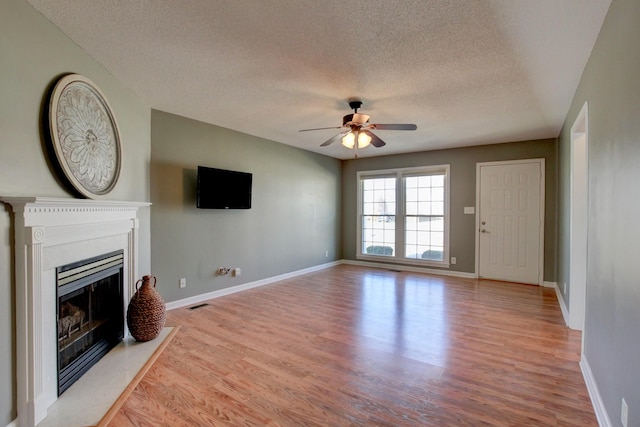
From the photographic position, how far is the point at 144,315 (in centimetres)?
274

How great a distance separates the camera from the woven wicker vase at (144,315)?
2.73 metres

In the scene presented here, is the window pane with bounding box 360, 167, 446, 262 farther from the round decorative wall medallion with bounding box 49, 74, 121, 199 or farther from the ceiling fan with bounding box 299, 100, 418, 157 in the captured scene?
the round decorative wall medallion with bounding box 49, 74, 121, 199

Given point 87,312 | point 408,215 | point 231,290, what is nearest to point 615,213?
point 87,312

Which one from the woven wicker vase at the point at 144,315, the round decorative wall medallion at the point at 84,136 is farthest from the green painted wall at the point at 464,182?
the round decorative wall medallion at the point at 84,136

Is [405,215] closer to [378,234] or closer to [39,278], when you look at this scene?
[378,234]

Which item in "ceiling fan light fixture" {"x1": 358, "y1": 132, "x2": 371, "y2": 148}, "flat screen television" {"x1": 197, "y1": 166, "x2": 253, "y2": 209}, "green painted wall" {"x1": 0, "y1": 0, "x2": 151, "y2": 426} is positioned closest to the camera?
"green painted wall" {"x1": 0, "y1": 0, "x2": 151, "y2": 426}

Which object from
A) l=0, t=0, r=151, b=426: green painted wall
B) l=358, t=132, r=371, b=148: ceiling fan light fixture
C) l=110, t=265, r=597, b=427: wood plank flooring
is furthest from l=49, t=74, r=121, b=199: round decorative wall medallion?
l=358, t=132, r=371, b=148: ceiling fan light fixture

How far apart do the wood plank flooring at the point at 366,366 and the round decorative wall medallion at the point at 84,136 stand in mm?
1546

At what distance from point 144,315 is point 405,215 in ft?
16.8

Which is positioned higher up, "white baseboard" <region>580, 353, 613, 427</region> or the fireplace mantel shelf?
the fireplace mantel shelf

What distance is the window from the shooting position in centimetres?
618

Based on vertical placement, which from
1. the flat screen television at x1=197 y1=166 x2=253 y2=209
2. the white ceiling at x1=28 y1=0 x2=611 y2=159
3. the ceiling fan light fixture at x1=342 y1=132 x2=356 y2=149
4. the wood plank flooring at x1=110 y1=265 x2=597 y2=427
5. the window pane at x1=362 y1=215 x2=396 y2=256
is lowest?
the wood plank flooring at x1=110 y1=265 x2=597 y2=427

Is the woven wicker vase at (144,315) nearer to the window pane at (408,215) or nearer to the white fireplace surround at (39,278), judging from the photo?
the white fireplace surround at (39,278)

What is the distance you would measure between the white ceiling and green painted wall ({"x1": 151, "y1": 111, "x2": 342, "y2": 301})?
0.56m
